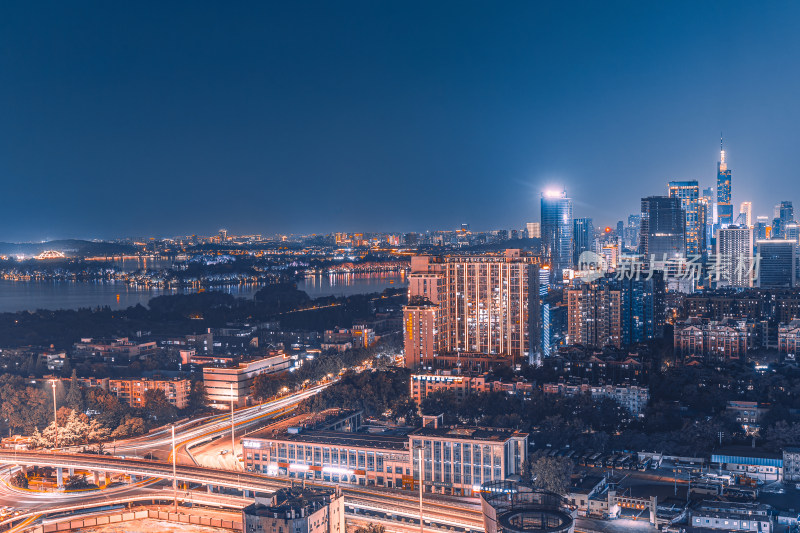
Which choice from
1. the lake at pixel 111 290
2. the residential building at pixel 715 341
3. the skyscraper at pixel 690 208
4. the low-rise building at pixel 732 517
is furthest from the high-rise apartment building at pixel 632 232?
the low-rise building at pixel 732 517

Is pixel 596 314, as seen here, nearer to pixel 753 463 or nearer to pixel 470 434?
pixel 753 463

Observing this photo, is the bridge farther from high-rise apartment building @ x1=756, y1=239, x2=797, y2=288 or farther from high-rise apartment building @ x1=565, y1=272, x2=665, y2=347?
high-rise apartment building @ x1=756, y1=239, x2=797, y2=288

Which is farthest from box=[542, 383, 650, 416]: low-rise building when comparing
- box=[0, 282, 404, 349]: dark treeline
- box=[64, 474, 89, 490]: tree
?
box=[0, 282, 404, 349]: dark treeline

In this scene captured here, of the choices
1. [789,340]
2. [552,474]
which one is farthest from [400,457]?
[789,340]

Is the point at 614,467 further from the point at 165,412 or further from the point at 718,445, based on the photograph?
the point at 165,412

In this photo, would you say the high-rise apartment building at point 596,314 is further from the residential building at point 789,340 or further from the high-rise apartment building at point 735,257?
the high-rise apartment building at point 735,257

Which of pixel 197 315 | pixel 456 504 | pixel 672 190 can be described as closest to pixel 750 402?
pixel 456 504
